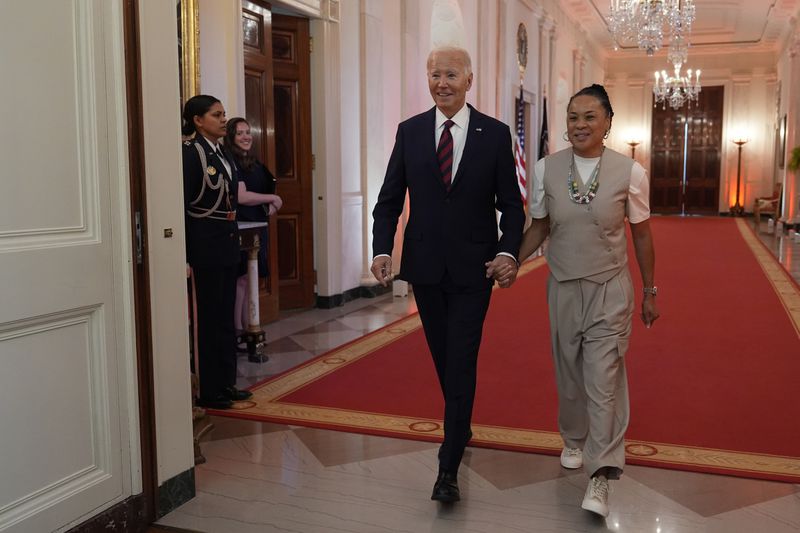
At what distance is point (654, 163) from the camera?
22.6 metres

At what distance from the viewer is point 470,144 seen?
2.86 metres

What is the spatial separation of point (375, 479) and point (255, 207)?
2.61m

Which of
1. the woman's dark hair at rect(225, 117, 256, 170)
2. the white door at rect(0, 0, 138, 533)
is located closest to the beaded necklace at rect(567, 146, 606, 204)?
the white door at rect(0, 0, 138, 533)

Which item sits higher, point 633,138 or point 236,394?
Answer: point 633,138

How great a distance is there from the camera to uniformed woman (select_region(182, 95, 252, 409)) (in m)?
3.93

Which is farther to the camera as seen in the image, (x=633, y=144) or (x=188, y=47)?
(x=633, y=144)

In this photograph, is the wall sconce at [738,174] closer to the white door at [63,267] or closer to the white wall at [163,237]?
the white wall at [163,237]

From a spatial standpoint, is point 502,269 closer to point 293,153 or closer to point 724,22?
point 293,153

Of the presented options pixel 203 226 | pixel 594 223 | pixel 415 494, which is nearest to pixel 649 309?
pixel 594 223

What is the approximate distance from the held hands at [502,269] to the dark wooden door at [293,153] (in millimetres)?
4518

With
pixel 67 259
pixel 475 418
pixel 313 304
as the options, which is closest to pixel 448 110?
pixel 67 259

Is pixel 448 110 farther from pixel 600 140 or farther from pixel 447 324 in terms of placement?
pixel 447 324

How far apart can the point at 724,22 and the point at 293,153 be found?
50.3 ft

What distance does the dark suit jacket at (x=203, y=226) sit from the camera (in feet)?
12.8
